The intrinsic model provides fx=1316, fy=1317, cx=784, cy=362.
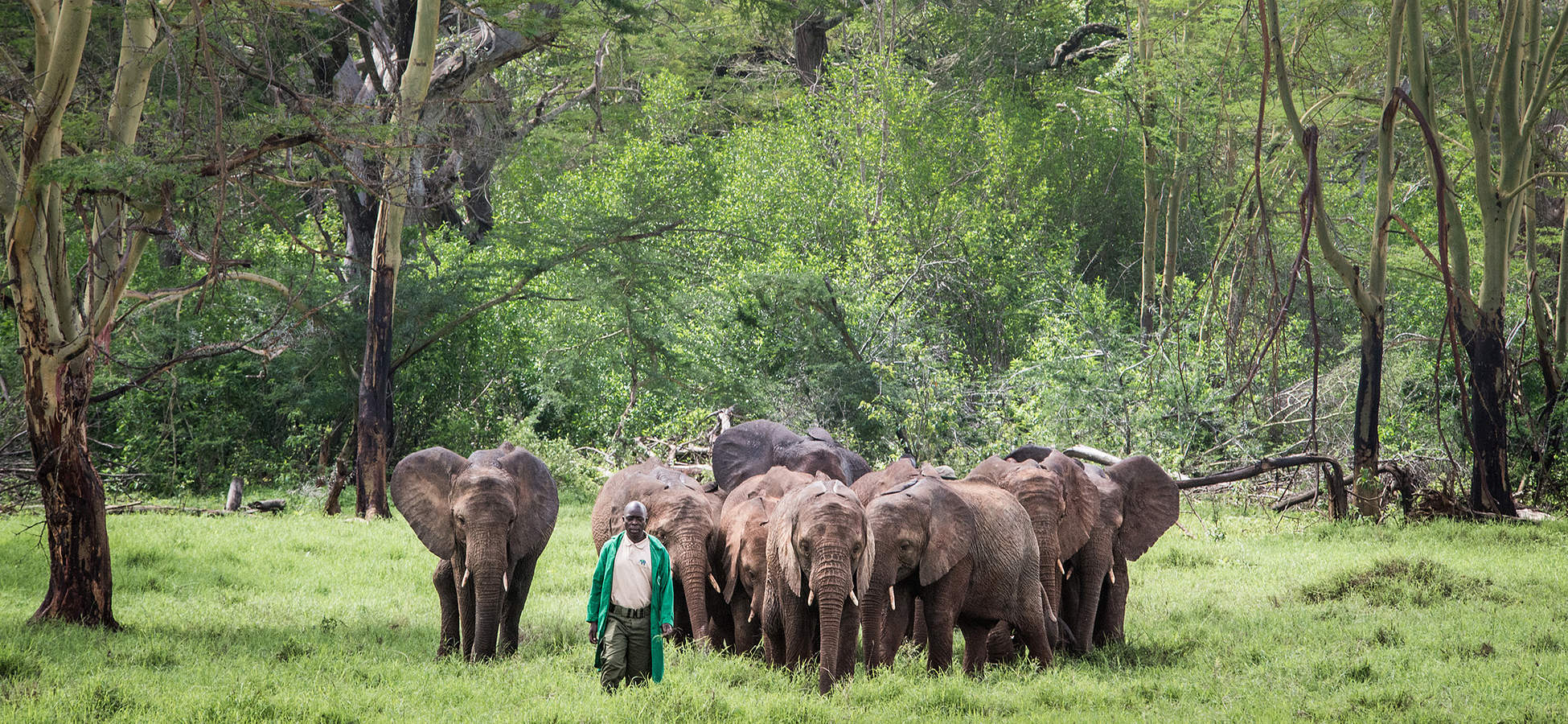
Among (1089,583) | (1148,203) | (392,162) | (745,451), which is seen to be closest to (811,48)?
(1148,203)

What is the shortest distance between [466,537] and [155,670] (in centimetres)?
217

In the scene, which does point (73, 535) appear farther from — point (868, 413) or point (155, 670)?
point (868, 413)

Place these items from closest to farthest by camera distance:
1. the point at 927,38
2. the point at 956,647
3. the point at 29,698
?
the point at 29,698
the point at 956,647
the point at 927,38

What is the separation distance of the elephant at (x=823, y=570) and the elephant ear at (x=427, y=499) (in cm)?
254

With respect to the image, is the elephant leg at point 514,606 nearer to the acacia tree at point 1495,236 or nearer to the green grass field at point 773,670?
the green grass field at point 773,670

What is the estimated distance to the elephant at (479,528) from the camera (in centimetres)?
937

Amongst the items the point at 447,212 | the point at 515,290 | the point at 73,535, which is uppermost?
the point at 447,212

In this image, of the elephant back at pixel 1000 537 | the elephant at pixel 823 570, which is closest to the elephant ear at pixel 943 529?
the elephant back at pixel 1000 537

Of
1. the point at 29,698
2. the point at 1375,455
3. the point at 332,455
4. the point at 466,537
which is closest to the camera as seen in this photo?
the point at 29,698

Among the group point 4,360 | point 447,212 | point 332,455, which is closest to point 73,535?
point 4,360

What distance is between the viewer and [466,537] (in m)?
9.43

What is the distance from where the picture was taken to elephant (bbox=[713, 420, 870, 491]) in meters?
12.8

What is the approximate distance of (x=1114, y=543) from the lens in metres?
11.1

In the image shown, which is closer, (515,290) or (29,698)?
(29,698)
